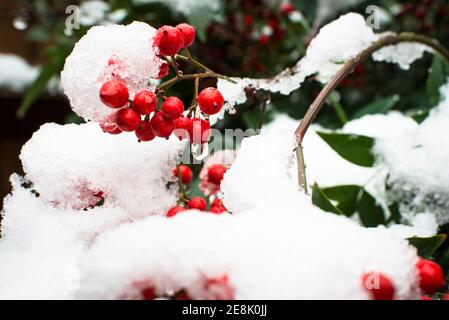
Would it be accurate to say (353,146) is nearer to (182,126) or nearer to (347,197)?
(347,197)

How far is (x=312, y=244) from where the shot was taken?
0.96 feet

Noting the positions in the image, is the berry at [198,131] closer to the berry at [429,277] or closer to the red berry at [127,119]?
the red berry at [127,119]

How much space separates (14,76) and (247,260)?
64.5 inches

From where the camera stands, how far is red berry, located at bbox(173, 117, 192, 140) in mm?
420

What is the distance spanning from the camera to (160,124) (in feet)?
1.31

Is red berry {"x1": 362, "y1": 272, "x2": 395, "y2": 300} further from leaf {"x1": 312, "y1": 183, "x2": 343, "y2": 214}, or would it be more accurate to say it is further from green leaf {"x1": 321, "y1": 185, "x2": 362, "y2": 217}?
green leaf {"x1": 321, "y1": 185, "x2": 362, "y2": 217}

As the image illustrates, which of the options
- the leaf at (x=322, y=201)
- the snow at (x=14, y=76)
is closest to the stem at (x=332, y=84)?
the leaf at (x=322, y=201)

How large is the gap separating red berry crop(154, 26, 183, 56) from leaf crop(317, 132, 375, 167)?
0.77 ft

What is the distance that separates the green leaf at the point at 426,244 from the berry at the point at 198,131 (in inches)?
7.1

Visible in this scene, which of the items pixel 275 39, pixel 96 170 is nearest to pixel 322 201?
pixel 96 170

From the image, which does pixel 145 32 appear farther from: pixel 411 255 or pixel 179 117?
pixel 411 255

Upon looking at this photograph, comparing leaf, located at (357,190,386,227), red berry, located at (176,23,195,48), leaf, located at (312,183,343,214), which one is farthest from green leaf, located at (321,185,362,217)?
red berry, located at (176,23,195,48)

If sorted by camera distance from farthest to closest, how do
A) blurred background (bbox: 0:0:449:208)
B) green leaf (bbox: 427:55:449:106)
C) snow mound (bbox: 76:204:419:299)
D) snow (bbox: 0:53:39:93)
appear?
snow (bbox: 0:53:39:93)
blurred background (bbox: 0:0:449:208)
green leaf (bbox: 427:55:449:106)
snow mound (bbox: 76:204:419:299)

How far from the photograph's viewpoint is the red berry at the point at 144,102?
1.28 ft
